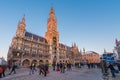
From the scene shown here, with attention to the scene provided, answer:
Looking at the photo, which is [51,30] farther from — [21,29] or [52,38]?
[21,29]

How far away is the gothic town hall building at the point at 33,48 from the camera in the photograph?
4399 cm

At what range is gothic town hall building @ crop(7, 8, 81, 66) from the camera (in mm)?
43994

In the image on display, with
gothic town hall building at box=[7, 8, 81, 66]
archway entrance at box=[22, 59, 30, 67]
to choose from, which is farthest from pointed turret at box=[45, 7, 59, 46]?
archway entrance at box=[22, 59, 30, 67]

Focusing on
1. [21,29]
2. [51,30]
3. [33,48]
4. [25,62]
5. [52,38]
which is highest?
[51,30]

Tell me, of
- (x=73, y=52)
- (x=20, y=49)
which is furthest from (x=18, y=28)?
(x=73, y=52)

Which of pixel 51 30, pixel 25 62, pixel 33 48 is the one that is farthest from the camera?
pixel 51 30

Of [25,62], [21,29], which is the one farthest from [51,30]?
[25,62]

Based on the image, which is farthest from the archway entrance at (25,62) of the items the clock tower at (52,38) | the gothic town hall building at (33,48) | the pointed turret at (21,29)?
the clock tower at (52,38)

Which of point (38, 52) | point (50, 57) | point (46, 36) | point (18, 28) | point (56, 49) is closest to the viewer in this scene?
point (18, 28)

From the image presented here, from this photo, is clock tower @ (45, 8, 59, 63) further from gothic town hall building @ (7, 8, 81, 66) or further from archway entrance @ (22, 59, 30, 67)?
archway entrance @ (22, 59, 30, 67)

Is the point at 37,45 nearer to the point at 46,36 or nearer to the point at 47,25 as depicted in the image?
the point at 46,36

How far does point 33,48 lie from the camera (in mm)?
53312

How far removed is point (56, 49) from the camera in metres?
66.3

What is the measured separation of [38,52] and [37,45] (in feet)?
13.3
